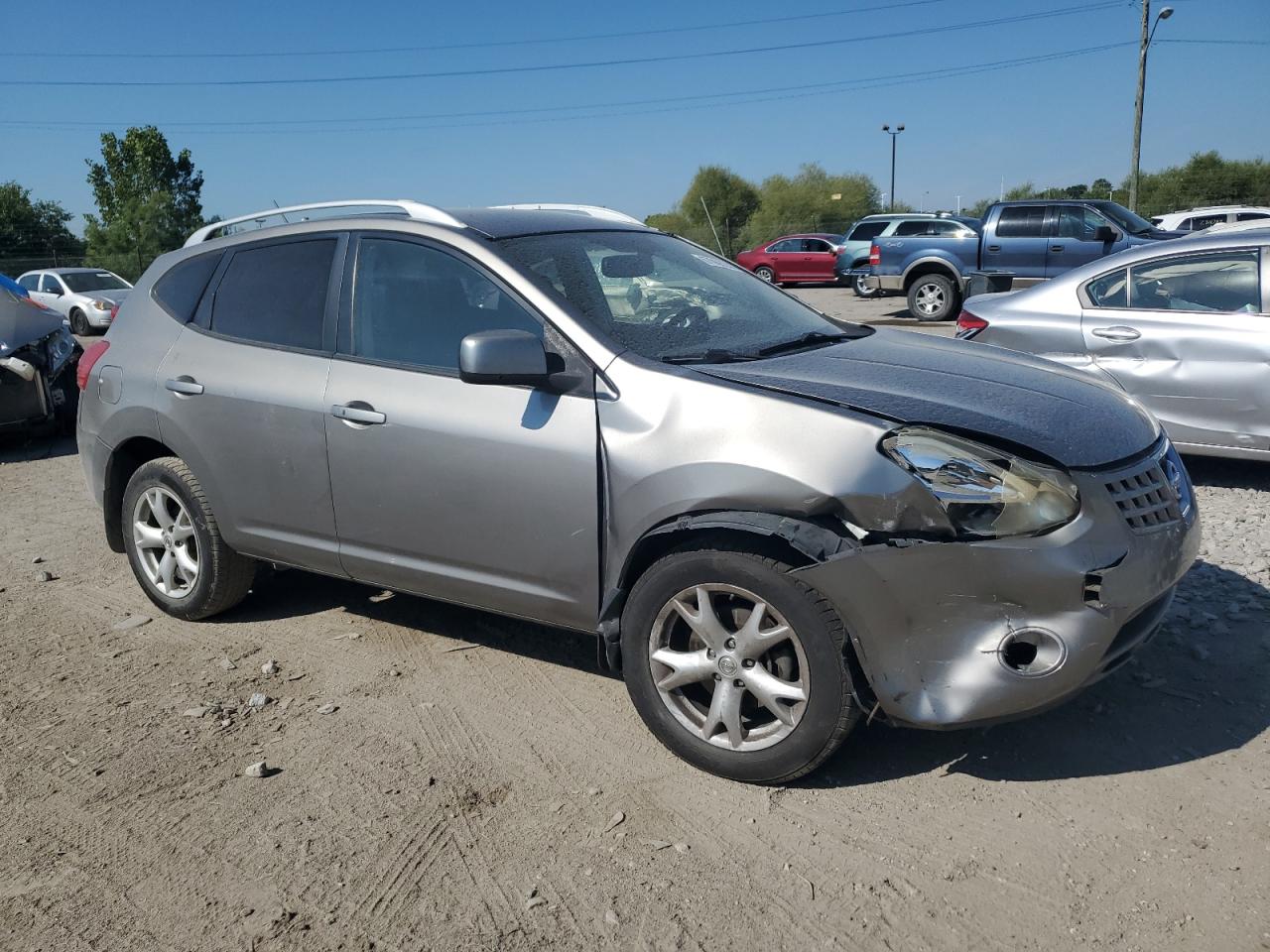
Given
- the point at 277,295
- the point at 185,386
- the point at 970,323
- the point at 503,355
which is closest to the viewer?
the point at 503,355

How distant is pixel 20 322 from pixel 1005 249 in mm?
13994

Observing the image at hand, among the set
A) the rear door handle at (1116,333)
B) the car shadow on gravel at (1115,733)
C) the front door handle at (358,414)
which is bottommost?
the car shadow on gravel at (1115,733)

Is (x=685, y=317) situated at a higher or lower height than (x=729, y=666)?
higher

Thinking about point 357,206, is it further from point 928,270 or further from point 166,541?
point 928,270

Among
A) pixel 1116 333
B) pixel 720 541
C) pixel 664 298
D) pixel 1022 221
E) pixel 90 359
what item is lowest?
pixel 720 541

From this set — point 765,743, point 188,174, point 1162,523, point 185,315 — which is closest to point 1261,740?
point 1162,523

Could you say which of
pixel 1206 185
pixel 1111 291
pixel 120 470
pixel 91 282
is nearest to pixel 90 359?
pixel 120 470

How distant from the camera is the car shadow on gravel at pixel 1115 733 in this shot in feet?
10.8

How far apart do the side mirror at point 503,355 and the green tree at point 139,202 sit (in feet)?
140

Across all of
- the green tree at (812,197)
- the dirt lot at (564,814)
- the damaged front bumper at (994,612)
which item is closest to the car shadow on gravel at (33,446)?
the dirt lot at (564,814)

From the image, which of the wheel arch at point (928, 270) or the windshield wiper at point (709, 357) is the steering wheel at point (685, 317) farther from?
the wheel arch at point (928, 270)

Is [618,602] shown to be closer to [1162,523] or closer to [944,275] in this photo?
[1162,523]

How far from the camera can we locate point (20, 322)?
9281 millimetres

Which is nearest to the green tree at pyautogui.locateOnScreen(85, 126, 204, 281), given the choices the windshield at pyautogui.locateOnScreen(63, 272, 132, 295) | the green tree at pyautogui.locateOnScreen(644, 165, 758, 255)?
the windshield at pyautogui.locateOnScreen(63, 272, 132, 295)
